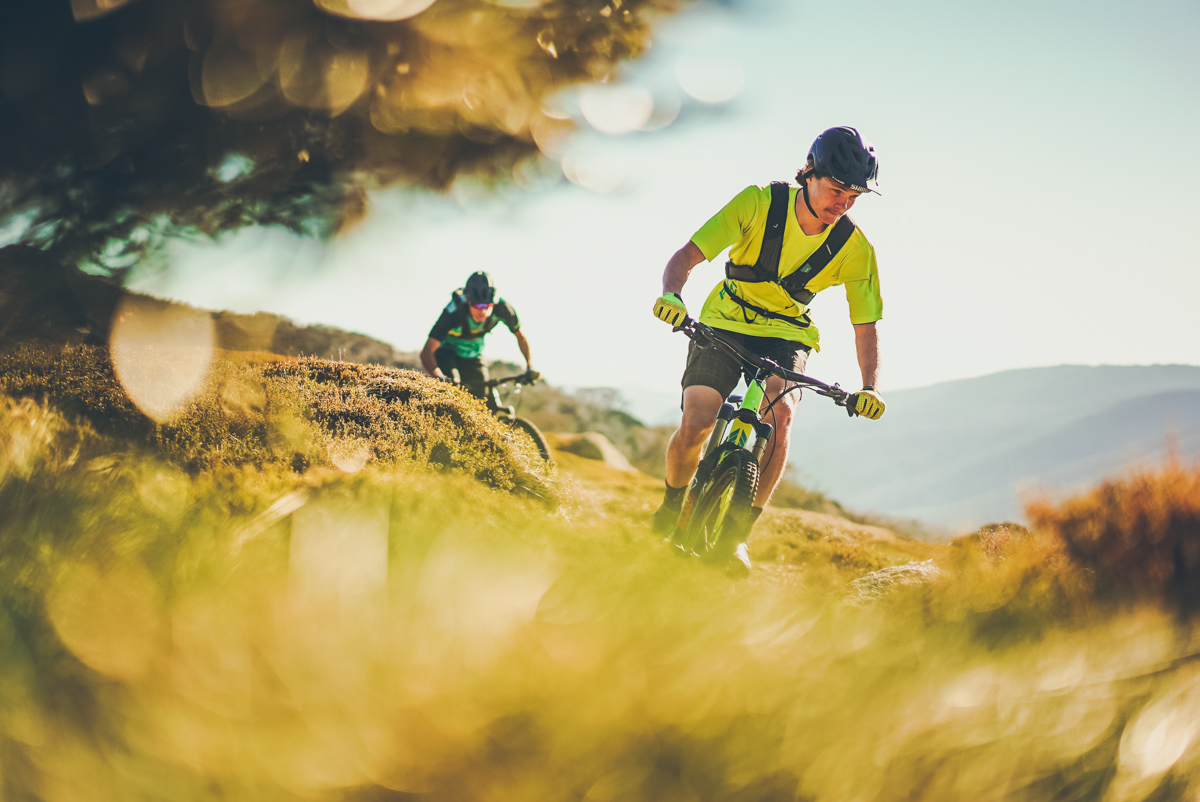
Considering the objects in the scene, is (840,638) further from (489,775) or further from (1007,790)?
(489,775)

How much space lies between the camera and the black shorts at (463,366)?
6797mm

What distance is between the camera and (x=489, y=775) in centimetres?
59

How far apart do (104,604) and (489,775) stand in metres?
0.53

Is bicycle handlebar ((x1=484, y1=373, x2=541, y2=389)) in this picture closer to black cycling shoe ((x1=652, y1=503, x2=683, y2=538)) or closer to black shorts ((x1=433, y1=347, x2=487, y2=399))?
black shorts ((x1=433, y1=347, x2=487, y2=399))

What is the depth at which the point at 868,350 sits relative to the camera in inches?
148

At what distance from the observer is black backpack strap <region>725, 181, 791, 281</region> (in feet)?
12.4

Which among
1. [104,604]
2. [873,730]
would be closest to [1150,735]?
[873,730]

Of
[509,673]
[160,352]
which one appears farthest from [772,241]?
[509,673]

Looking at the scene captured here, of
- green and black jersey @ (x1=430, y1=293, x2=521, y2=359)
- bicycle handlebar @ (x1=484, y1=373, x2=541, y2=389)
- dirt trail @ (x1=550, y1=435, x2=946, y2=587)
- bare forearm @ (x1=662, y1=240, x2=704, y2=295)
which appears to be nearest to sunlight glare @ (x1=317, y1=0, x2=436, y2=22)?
bare forearm @ (x1=662, y1=240, x2=704, y2=295)

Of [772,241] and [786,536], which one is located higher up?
[772,241]

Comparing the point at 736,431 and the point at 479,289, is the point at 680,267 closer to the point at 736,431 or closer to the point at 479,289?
the point at 736,431

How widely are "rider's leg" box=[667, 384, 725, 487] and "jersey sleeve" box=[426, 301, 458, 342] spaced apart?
315 centimetres

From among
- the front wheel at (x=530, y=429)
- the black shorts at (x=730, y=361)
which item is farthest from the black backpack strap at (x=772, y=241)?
the front wheel at (x=530, y=429)

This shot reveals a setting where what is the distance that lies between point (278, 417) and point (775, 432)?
2984mm
